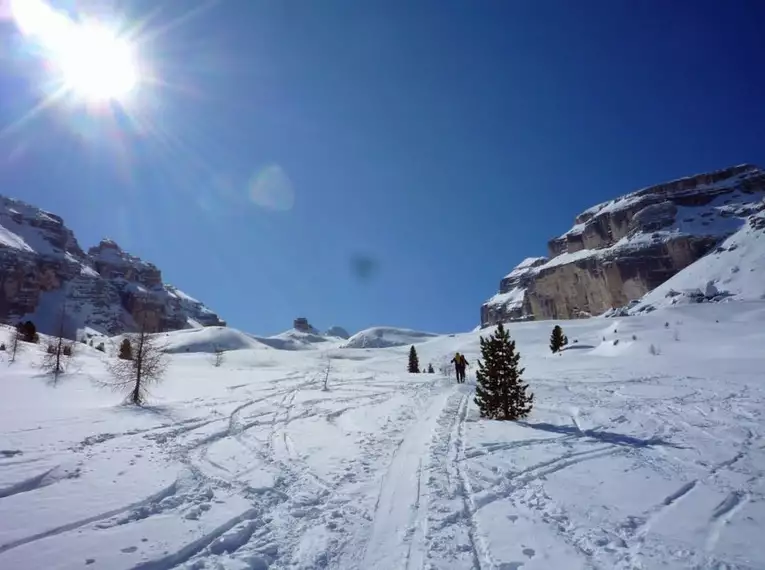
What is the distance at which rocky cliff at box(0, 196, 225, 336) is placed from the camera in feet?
447

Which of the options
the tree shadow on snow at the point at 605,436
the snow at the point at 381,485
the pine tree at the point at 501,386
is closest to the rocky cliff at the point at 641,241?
the snow at the point at 381,485

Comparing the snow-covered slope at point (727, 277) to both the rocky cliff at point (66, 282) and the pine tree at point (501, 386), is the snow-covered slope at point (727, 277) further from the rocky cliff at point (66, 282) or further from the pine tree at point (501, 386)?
the rocky cliff at point (66, 282)

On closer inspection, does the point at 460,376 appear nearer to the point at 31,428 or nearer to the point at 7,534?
the point at 31,428

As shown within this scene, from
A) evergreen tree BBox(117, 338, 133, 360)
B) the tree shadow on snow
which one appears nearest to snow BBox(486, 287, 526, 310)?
evergreen tree BBox(117, 338, 133, 360)

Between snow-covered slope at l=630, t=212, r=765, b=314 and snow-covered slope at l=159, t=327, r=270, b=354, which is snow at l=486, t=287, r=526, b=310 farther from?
snow-covered slope at l=159, t=327, r=270, b=354

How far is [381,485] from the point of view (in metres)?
6.09

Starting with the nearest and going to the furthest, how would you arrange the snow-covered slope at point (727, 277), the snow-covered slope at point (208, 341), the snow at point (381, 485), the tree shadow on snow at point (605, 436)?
the snow at point (381, 485) < the tree shadow on snow at point (605, 436) < the snow-covered slope at point (727, 277) < the snow-covered slope at point (208, 341)

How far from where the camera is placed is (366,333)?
467 feet

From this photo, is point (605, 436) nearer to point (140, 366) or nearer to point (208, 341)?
point (140, 366)

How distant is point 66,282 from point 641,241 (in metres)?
207

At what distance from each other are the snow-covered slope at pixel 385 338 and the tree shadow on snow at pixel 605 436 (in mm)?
117101

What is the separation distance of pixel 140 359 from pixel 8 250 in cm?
17555

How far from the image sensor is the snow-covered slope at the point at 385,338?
131m

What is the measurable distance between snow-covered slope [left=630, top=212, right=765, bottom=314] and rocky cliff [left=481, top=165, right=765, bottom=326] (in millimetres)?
24717
